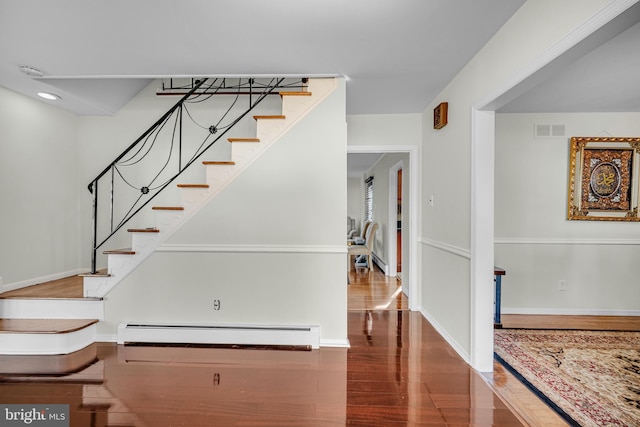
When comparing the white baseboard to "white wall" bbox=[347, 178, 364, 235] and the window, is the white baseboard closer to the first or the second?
the window

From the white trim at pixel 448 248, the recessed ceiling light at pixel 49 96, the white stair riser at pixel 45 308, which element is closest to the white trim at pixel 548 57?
the white trim at pixel 448 248

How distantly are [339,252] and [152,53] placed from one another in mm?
2259

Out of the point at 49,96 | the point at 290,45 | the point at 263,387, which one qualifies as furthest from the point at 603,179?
the point at 49,96

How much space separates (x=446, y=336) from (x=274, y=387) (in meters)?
1.80

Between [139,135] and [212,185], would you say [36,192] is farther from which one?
[212,185]

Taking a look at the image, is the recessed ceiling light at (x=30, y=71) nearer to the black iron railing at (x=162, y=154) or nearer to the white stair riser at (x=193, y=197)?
the black iron railing at (x=162, y=154)

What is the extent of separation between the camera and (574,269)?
3959mm

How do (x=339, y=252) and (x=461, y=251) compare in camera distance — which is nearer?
(x=461, y=251)

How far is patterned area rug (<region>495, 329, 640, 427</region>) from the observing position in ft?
6.69

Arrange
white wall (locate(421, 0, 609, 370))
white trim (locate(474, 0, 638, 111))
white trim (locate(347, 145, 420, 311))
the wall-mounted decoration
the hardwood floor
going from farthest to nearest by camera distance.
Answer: white trim (locate(347, 145, 420, 311)), the wall-mounted decoration, the hardwood floor, white wall (locate(421, 0, 609, 370)), white trim (locate(474, 0, 638, 111))

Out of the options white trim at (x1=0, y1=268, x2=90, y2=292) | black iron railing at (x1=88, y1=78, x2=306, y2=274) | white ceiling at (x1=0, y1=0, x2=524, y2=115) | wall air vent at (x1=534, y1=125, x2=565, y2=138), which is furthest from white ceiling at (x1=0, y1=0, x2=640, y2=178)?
white trim at (x1=0, y1=268, x2=90, y2=292)

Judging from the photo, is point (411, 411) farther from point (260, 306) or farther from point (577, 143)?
point (577, 143)

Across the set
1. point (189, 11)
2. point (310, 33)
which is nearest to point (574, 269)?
point (310, 33)

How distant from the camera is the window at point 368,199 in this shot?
8586 mm
